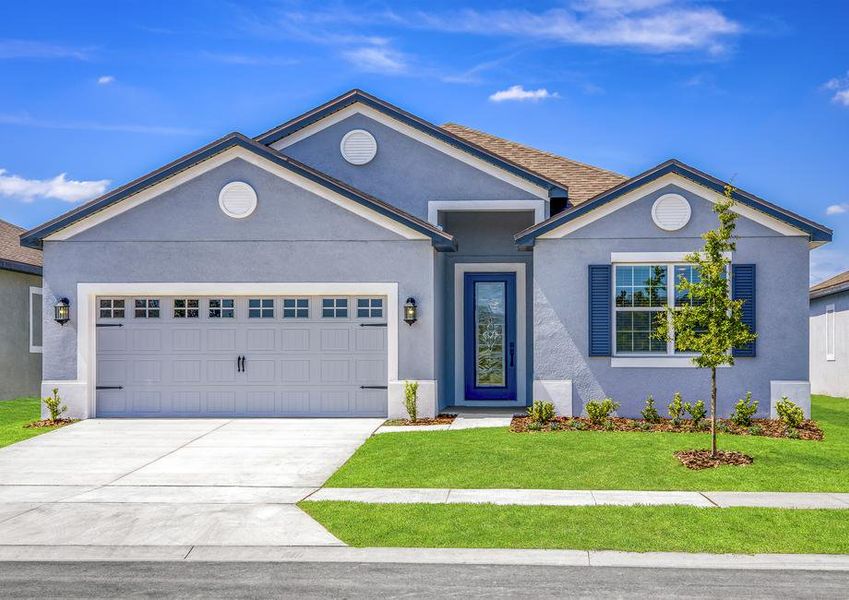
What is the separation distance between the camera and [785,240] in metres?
15.8

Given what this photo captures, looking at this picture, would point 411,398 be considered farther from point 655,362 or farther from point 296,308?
point 655,362

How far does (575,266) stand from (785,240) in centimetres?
376

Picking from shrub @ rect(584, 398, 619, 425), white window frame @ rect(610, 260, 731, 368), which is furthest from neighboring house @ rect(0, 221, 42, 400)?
white window frame @ rect(610, 260, 731, 368)

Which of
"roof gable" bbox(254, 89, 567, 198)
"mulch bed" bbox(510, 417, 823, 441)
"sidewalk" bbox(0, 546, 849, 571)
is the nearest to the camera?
"sidewalk" bbox(0, 546, 849, 571)

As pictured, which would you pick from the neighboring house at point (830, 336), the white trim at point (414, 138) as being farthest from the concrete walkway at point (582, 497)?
the neighboring house at point (830, 336)

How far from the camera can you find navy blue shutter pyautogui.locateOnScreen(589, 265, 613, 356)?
623 inches

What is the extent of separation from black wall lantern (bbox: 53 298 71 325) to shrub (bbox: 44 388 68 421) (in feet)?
4.30

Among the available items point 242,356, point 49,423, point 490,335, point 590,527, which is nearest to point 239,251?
point 242,356

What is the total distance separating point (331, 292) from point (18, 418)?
7435 mm

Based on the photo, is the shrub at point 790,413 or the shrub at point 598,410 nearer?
the shrub at point 790,413

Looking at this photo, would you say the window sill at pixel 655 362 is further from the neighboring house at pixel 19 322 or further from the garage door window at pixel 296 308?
the neighboring house at pixel 19 322

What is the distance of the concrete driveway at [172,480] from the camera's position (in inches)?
339

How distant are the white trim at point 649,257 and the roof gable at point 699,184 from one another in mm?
806

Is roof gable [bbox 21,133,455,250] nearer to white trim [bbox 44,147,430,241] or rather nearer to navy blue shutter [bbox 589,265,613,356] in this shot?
white trim [bbox 44,147,430,241]
